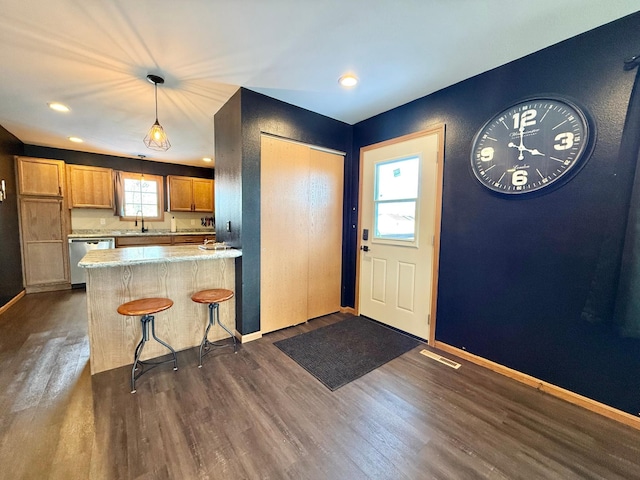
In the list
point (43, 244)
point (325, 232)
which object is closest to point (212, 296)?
point (325, 232)

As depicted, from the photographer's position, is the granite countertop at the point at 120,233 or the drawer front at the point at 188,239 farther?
the drawer front at the point at 188,239

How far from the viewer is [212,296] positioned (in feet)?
7.65

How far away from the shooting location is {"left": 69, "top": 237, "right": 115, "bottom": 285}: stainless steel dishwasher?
437 cm

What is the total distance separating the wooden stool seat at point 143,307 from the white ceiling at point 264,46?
1.93 metres

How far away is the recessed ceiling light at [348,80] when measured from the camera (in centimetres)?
227

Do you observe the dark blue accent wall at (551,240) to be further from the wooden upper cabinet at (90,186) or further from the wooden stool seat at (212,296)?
the wooden upper cabinet at (90,186)

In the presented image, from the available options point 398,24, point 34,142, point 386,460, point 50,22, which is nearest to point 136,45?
point 50,22

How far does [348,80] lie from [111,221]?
17.5 ft

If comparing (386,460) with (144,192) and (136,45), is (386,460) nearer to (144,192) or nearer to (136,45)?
(136,45)

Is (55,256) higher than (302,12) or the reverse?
the reverse

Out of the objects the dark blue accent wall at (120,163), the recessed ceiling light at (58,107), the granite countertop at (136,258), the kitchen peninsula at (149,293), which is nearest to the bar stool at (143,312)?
the kitchen peninsula at (149,293)

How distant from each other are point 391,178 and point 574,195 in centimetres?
157

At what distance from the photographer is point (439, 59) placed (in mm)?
2041

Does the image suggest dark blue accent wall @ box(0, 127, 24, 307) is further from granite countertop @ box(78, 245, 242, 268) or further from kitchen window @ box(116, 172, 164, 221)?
granite countertop @ box(78, 245, 242, 268)
